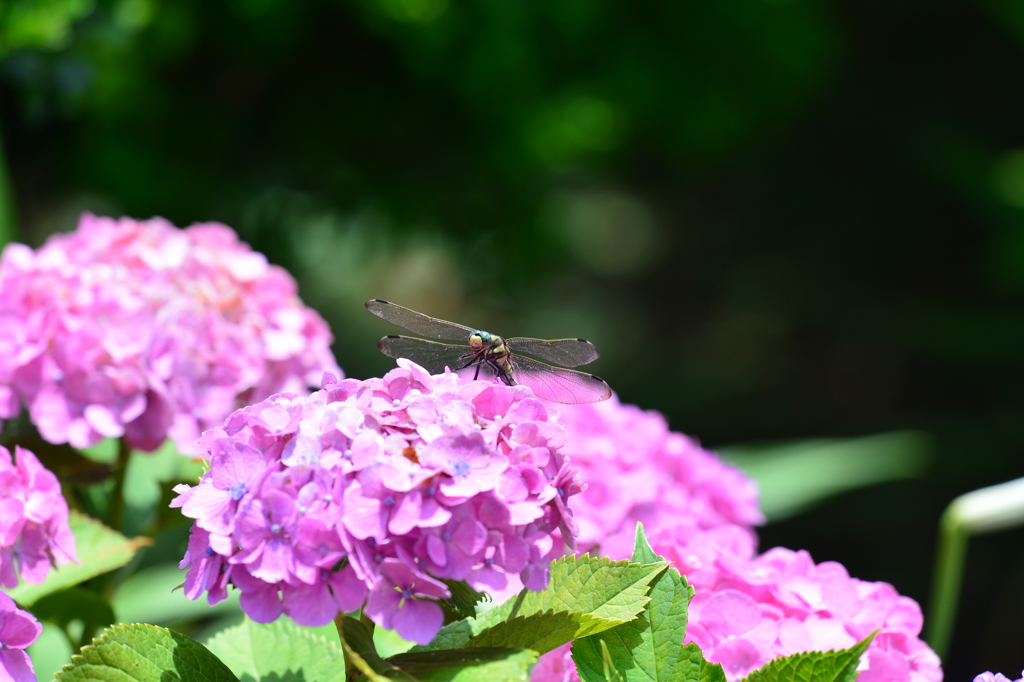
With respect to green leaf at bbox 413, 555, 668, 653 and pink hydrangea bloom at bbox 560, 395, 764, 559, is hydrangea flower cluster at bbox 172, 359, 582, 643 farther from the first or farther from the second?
pink hydrangea bloom at bbox 560, 395, 764, 559

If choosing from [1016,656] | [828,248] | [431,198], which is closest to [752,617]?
[431,198]

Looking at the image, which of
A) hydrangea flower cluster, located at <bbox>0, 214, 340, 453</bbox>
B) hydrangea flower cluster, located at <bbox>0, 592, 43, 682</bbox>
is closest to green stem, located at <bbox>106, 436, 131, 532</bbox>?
hydrangea flower cluster, located at <bbox>0, 214, 340, 453</bbox>

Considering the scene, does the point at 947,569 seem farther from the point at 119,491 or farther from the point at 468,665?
the point at 119,491

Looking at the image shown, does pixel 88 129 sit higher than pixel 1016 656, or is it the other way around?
pixel 88 129

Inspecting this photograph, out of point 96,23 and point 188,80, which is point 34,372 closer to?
point 96,23

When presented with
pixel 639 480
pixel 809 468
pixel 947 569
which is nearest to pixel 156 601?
pixel 639 480

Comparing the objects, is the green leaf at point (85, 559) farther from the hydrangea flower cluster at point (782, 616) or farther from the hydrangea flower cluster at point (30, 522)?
the hydrangea flower cluster at point (782, 616)
